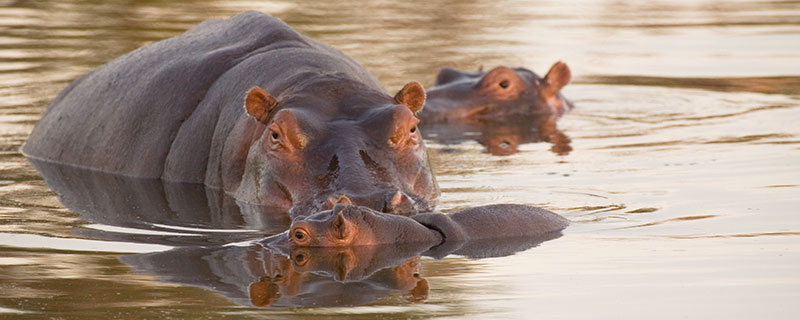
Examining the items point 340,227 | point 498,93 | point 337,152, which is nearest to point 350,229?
point 340,227

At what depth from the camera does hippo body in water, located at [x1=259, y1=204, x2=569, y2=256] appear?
6.33m

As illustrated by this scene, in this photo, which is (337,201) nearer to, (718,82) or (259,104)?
(259,104)

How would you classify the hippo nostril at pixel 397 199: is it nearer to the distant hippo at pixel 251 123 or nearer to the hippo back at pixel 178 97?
the distant hippo at pixel 251 123

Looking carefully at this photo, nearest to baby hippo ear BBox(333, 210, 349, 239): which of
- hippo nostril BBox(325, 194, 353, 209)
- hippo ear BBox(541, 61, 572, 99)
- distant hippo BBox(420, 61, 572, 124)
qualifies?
hippo nostril BBox(325, 194, 353, 209)

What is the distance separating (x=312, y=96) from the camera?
8.14 meters

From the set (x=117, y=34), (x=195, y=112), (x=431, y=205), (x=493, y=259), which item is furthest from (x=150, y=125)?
(x=117, y=34)

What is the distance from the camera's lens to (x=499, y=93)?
13359mm

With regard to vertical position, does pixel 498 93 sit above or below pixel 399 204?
below

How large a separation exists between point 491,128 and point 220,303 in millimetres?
7183

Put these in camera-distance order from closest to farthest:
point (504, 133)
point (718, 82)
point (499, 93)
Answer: point (504, 133) → point (499, 93) → point (718, 82)

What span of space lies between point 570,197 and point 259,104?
5.32ft

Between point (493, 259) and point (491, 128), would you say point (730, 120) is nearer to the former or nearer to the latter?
point (491, 128)

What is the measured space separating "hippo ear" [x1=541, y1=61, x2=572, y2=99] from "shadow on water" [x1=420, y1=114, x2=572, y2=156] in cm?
40

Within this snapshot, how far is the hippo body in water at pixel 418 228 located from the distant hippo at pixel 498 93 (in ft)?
19.6
